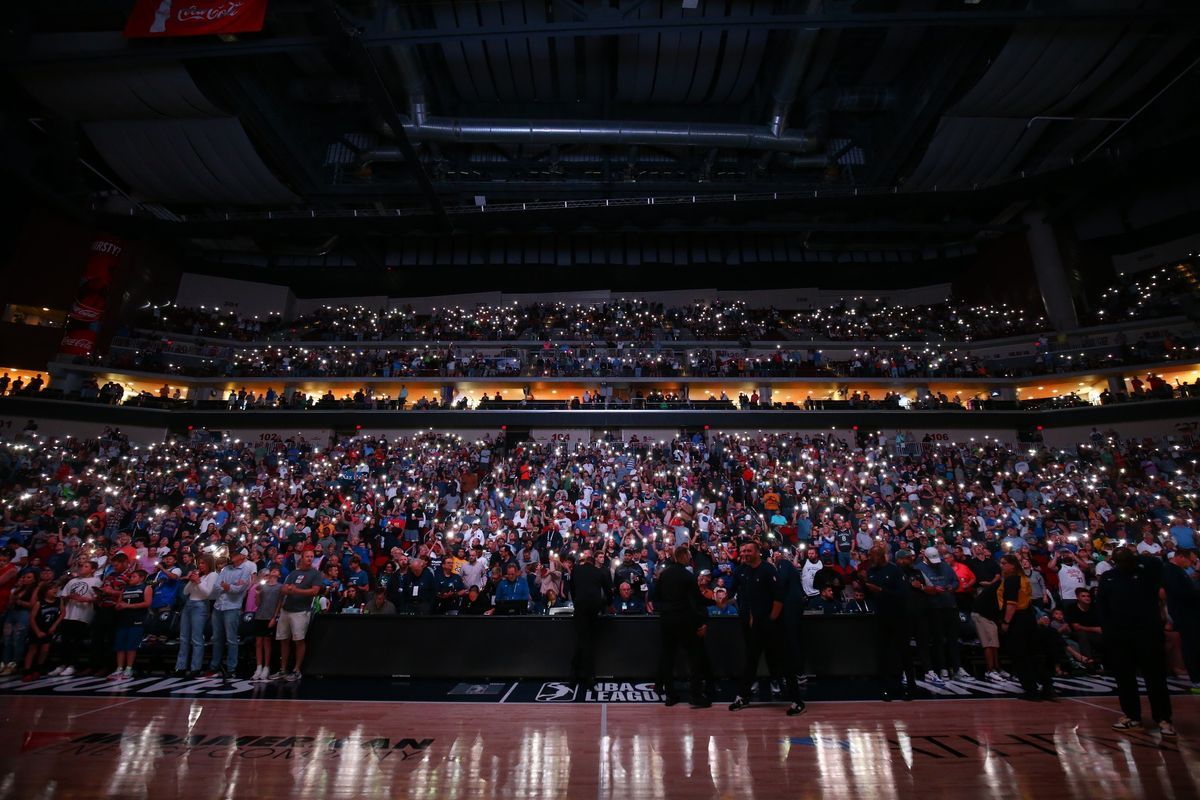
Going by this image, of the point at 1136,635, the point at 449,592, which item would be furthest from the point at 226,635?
the point at 1136,635

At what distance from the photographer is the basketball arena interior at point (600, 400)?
187 inches

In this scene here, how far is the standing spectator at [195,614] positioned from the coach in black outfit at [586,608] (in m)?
4.94

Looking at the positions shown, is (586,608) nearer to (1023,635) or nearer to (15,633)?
(1023,635)

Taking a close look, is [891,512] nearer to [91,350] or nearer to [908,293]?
[908,293]

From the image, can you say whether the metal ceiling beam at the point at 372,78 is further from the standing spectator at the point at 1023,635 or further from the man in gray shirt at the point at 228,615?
the standing spectator at the point at 1023,635

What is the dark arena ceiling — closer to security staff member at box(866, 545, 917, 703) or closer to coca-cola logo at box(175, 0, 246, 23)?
coca-cola logo at box(175, 0, 246, 23)

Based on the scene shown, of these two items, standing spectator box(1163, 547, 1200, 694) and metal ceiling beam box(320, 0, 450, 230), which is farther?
metal ceiling beam box(320, 0, 450, 230)

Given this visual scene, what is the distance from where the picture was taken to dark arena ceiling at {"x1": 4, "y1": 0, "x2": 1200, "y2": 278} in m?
17.8

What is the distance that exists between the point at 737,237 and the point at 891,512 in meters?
22.9

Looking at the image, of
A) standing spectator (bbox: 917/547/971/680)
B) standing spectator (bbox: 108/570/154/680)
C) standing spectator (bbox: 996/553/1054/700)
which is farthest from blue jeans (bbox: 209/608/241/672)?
standing spectator (bbox: 996/553/1054/700)

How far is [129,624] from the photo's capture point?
667 cm

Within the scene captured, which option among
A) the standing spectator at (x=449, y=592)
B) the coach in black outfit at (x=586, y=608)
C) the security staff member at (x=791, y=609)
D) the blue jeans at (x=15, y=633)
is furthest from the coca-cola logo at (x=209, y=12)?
the security staff member at (x=791, y=609)

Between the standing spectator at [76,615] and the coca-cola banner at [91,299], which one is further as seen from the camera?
the coca-cola banner at [91,299]

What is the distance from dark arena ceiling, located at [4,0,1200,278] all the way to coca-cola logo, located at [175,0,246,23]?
77 cm
